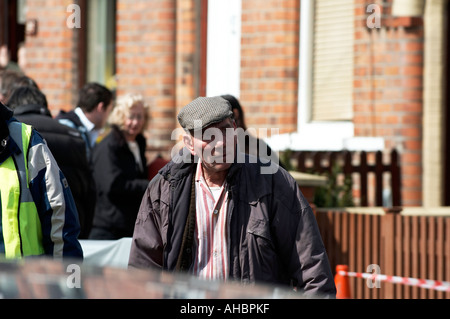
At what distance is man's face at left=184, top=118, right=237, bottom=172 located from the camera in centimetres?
391

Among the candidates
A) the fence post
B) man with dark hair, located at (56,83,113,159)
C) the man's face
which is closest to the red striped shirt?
the man's face

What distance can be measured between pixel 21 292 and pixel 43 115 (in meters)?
3.50

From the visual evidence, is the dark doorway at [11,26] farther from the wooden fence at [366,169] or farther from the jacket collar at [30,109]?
the jacket collar at [30,109]

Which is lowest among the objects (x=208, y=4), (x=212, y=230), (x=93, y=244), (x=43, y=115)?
(x=93, y=244)

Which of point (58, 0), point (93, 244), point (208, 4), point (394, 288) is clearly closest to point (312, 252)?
point (93, 244)

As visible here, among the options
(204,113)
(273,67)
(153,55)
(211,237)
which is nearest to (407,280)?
(211,237)

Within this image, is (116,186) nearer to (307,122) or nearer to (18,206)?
(18,206)

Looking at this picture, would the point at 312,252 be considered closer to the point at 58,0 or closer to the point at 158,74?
the point at 158,74

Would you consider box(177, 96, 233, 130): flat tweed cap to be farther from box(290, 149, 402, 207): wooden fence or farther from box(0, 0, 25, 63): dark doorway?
box(0, 0, 25, 63): dark doorway

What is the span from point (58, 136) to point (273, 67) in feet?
15.5

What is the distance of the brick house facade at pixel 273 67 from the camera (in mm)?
9180

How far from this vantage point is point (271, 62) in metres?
9.92

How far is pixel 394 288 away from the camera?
6859mm
